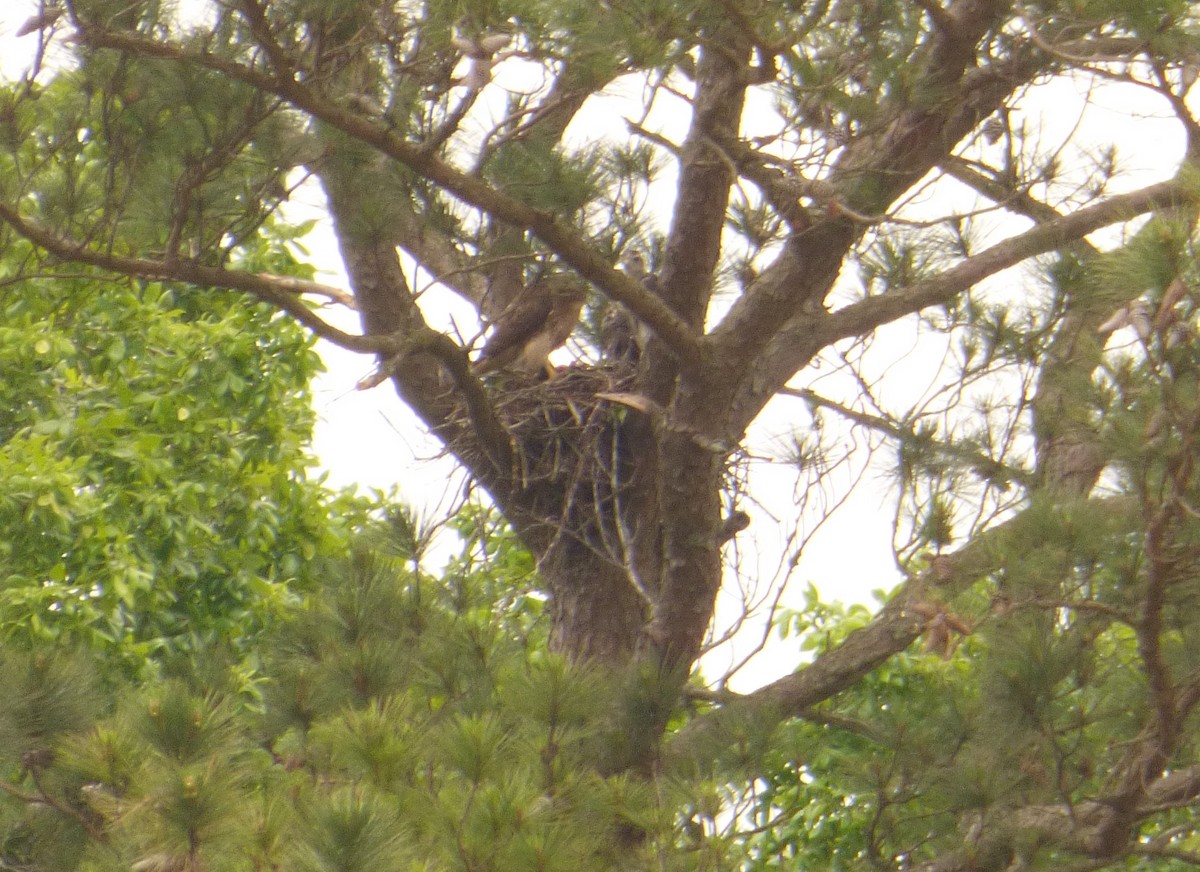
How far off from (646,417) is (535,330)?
0.68 meters

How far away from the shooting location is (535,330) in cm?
519

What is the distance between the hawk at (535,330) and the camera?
194 inches

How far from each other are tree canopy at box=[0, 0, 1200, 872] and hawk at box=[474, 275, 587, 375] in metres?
0.02

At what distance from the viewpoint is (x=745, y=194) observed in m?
4.11

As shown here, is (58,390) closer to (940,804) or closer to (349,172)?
(349,172)

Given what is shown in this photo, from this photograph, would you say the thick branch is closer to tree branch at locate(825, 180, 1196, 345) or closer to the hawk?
tree branch at locate(825, 180, 1196, 345)

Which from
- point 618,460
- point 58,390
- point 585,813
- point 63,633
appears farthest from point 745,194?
point 58,390

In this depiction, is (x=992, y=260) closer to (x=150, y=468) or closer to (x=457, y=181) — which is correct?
(x=457, y=181)

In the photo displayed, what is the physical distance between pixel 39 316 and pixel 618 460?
2.86 metres

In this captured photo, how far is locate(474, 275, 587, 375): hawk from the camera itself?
4.92 meters

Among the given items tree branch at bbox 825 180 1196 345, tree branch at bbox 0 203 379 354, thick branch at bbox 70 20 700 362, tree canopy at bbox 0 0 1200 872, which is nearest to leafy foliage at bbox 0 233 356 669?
tree canopy at bbox 0 0 1200 872

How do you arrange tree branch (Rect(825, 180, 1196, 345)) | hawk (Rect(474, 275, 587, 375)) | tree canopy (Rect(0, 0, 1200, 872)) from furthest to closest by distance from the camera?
hawk (Rect(474, 275, 587, 375)) → tree branch (Rect(825, 180, 1196, 345)) → tree canopy (Rect(0, 0, 1200, 872))

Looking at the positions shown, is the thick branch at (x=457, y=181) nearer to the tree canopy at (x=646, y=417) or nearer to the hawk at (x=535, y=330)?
the tree canopy at (x=646, y=417)

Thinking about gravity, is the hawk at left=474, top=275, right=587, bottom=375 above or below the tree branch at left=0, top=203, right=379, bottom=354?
above
